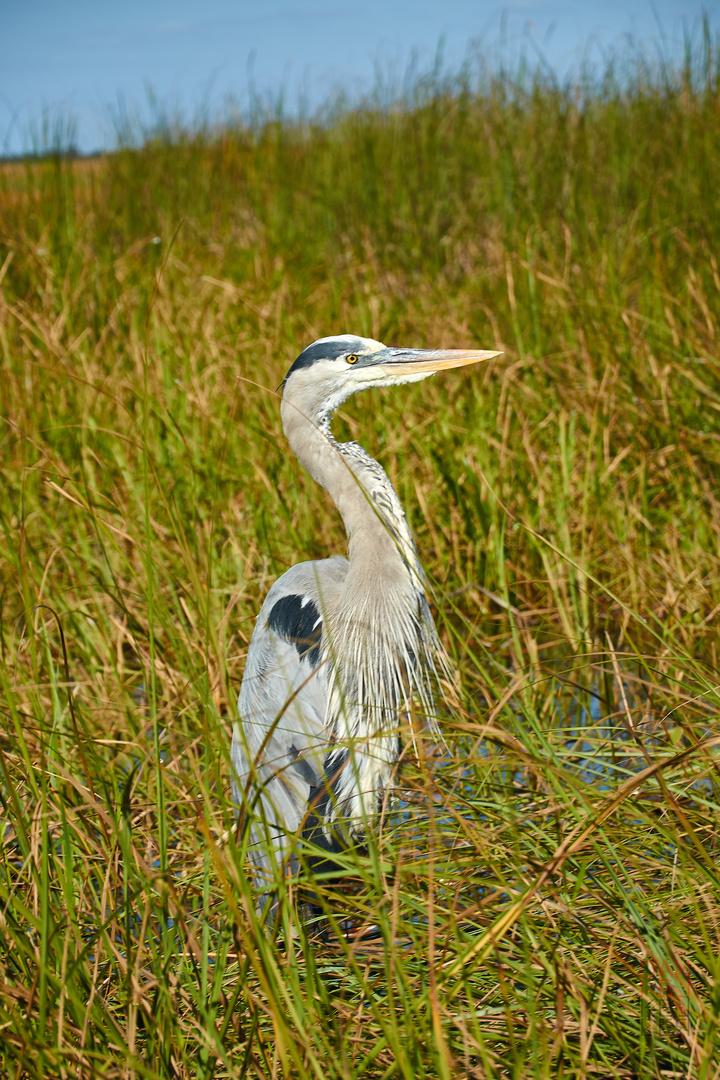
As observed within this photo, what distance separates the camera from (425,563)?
10.5 ft

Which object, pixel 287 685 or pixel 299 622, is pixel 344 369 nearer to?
pixel 299 622

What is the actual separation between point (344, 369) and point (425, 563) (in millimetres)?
1076

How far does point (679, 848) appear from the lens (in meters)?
1.37

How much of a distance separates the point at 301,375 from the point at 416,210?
5022 millimetres

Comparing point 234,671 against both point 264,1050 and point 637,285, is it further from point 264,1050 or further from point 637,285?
point 637,285

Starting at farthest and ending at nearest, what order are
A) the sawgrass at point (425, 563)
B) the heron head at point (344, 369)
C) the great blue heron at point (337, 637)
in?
the heron head at point (344, 369) < the great blue heron at point (337, 637) < the sawgrass at point (425, 563)

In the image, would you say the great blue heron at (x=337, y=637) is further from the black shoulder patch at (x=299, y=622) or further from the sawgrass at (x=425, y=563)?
the sawgrass at (x=425, y=563)

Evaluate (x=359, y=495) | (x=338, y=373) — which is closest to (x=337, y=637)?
(x=359, y=495)

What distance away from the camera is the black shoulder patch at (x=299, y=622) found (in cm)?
210

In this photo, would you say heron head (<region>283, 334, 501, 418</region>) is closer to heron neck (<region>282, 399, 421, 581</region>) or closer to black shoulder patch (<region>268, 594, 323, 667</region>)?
heron neck (<region>282, 399, 421, 581</region>)

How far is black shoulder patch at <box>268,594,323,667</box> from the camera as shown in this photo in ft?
6.89

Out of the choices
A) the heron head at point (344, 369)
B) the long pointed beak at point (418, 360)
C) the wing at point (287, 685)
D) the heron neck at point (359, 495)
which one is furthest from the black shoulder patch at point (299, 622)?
the long pointed beak at point (418, 360)

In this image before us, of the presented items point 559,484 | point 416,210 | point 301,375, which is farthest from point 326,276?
point 301,375

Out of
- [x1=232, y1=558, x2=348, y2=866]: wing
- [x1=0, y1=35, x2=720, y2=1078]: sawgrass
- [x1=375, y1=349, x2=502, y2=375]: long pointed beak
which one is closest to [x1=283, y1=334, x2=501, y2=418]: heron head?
[x1=375, y1=349, x2=502, y2=375]: long pointed beak
